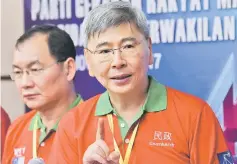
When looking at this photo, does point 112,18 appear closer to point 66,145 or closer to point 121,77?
point 121,77

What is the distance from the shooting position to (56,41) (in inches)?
104

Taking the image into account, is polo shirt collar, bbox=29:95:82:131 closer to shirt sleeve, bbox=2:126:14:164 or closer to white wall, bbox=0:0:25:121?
shirt sleeve, bbox=2:126:14:164

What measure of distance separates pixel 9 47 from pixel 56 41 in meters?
0.71

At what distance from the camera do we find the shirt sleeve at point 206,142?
1998 mm

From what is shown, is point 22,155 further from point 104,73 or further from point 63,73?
point 104,73

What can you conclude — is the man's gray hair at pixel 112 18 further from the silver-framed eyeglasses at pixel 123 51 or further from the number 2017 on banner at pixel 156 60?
the number 2017 on banner at pixel 156 60

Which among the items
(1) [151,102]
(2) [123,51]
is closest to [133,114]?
(1) [151,102]

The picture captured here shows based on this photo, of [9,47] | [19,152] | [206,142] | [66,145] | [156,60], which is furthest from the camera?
[9,47]

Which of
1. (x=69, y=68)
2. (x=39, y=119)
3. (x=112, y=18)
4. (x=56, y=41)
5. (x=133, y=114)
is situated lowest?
(x=39, y=119)

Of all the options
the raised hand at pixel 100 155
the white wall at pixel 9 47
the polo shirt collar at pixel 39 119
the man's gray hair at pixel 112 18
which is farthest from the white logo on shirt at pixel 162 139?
the white wall at pixel 9 47

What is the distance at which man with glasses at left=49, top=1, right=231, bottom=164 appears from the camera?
2021 millimetres

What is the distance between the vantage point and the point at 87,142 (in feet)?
6.88

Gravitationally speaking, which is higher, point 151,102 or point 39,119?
point 151,102

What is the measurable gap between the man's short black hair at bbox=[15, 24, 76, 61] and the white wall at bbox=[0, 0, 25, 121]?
22.5 inches
